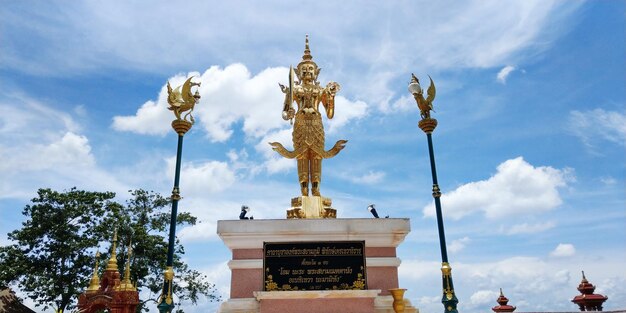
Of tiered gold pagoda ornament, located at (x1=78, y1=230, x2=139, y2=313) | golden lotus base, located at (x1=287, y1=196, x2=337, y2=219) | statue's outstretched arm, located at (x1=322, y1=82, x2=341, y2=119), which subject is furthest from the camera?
tiered gold pagoda ornament, located at (x1=78, y1=230, x2=139, y2=313)

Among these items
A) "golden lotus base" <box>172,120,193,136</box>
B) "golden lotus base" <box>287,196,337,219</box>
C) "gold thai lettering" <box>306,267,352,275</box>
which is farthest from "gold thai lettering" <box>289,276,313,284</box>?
"golden lotus base" <box>172,120,193,136</box>

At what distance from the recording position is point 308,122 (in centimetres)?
1310

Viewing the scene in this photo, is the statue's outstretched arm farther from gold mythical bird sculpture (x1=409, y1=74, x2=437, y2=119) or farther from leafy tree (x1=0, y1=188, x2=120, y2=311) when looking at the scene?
leafy tree (x1=0, y1=188, x2=120, y2=311)

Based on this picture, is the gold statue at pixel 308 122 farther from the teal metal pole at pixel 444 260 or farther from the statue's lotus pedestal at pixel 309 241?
the teal metal pole at pixel 444 260

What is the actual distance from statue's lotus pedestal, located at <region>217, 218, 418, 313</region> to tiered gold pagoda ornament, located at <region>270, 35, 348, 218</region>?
1.05 m

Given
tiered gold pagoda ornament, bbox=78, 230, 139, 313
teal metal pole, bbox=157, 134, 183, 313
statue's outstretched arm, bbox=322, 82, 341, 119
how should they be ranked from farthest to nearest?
1. tiered gold pagoda ornament, bbox=78, 230, 139, 313
2. statue's outstretched arm, bbox=322, 82, 341, 119
3. teal metal pole, bbox=157, 134, 183, 313

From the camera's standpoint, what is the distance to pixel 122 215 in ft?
91.0

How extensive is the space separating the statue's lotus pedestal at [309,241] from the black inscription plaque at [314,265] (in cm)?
12

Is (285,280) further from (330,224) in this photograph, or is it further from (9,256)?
(9,256)

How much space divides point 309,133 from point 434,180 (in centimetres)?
358

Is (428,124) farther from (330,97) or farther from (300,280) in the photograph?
(300,280)

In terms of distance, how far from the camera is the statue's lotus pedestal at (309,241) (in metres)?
10.4

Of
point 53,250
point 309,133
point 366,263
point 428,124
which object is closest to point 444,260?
point 366,263

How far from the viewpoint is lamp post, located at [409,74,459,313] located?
1020cm
